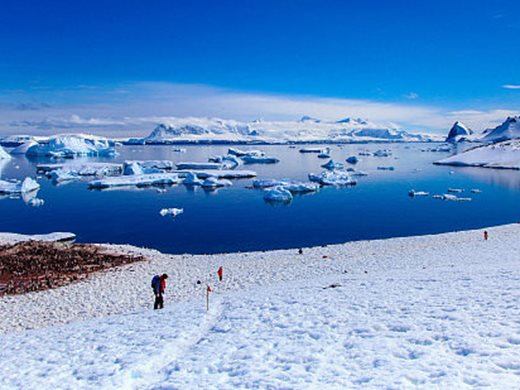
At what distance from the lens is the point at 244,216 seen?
4306cm

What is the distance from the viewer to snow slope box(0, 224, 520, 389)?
26.6 feet

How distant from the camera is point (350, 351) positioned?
358 inches

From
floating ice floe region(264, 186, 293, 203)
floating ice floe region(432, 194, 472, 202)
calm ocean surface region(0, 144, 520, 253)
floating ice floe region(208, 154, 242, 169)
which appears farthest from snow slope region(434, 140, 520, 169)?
floating ice floe region(264, 186, 293, 203)

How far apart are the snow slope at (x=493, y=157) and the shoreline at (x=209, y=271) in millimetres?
80770

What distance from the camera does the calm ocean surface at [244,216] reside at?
34625 mm

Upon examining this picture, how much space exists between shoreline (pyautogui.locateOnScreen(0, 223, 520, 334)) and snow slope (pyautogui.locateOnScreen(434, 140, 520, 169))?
8077 centimetres

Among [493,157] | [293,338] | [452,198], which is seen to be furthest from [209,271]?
[493,157]

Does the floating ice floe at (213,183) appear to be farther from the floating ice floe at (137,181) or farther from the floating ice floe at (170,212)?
the floating ice floe at (170,212)

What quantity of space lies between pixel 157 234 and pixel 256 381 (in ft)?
94.1

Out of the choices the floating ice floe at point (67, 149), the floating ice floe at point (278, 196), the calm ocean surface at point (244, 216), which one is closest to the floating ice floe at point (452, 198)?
the calm ocean surface at point (244, 216)

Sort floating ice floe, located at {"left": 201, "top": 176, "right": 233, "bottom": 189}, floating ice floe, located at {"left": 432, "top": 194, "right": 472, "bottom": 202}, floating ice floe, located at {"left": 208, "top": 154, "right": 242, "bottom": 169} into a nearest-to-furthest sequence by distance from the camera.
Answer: floating ice floe, located at {"left": 432, "top": 194, "right": 472, "bottom": 202} < floating ice floe, located at {"left": 201, "top": 176, "right": 233, "bottom": 189} < floating ice floe, located at {"left": 208, "top": 154, "right": 242, "bottom": 169}

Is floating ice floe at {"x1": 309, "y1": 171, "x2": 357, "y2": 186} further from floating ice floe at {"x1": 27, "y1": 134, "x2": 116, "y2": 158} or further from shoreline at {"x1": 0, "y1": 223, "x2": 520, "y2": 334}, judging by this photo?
floating ice floe at {"x1": 27, "y1": 134, "x2": 116, "y2": 158}

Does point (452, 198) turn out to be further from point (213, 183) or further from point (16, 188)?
point (16, 188)

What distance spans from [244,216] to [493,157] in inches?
3513
